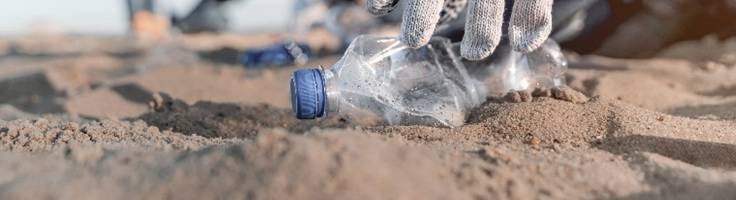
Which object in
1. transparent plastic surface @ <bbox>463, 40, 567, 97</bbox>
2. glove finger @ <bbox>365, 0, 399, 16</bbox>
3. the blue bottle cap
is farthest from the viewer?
transparent plastic surface @ <bbox>463, 40, 567, 97</bbox>

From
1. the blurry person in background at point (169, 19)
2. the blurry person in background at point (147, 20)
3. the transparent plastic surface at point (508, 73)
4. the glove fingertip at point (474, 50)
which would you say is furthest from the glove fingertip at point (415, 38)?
the blurry person in background at point (147, 20)

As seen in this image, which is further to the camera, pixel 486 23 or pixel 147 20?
Result: pixel 147 20

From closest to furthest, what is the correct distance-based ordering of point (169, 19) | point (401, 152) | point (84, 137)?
point (401, 152) → point (84, 137) → point (169, 19)

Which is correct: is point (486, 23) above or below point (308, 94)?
above

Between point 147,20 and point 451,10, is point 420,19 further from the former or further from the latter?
point 147,20

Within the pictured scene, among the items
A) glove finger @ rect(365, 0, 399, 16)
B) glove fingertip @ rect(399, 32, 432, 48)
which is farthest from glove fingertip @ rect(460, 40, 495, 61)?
glove finger @ rect(365, 0, 399, 16)

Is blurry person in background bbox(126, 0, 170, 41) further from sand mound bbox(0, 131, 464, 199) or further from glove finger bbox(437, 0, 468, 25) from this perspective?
sand mound bbox(0, 131, 464, 199)

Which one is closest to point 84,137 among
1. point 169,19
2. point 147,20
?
point 147,20

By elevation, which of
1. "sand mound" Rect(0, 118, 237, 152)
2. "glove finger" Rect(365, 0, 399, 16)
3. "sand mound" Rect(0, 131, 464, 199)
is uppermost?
"glove finger" Rect(365, 0, 399, 16)

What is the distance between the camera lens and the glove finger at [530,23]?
6.80 ft

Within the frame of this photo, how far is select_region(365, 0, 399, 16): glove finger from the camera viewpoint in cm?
218

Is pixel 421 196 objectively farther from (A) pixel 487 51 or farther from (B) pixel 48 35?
(B) pixel 48 35

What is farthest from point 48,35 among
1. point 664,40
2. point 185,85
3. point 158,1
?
point 664,40

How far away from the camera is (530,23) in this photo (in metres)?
2.10
